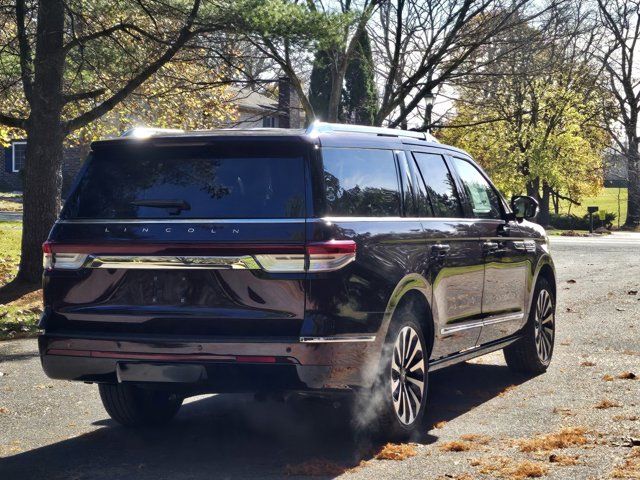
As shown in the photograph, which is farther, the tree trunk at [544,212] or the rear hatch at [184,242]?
the tree trunk at [544,212]

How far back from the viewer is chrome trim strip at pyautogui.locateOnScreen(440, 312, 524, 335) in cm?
764

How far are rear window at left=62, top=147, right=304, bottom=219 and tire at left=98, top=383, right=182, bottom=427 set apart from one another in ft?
4.29

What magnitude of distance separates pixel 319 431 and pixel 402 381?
0.78 meters

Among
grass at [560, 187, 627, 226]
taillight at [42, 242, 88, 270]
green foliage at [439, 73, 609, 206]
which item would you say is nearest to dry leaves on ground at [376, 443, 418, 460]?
taillight at [42, 242, 88, 270]

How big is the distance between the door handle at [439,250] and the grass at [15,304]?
686cm

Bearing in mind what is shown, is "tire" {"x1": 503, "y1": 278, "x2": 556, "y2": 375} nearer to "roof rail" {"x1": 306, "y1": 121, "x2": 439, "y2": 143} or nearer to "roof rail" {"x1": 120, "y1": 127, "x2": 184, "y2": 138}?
"roof rail" {"x1": 306, "y1": 121, "x2": 439, "y2": 143}

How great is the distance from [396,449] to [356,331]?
0.87 metres

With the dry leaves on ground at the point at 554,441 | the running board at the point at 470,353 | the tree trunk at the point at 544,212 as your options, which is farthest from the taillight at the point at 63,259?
the tree trunk at the point at 544,212

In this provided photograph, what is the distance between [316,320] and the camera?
6012 mm

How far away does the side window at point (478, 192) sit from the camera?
8469mm

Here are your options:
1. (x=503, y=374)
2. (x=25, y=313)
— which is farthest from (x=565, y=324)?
(x=25, y=313)

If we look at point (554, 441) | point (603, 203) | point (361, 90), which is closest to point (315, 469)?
point (554, 441)

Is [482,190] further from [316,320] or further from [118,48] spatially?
[118,48]

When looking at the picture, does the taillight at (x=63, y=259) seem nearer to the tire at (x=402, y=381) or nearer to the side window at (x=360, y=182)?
the side window at (x=360, y=182)
